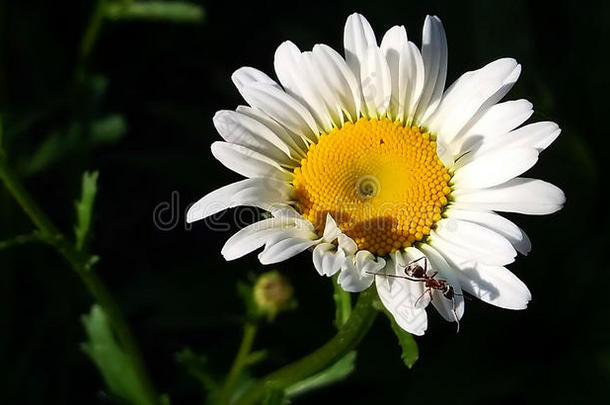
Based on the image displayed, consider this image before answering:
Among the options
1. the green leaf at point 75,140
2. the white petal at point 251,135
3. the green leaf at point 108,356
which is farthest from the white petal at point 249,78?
the green leaf at point 75,140

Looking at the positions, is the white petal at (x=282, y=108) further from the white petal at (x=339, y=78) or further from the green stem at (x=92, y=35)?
the green stem at (x=92, y=35)

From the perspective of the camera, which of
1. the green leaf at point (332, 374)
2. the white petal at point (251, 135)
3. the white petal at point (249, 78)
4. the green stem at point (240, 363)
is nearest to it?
the white petal at point (251, 135)

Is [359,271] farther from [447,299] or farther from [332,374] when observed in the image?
[332,374]

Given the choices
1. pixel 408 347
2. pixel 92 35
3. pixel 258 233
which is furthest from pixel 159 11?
pixel 408 347

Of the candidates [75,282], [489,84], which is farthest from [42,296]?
[489,84]

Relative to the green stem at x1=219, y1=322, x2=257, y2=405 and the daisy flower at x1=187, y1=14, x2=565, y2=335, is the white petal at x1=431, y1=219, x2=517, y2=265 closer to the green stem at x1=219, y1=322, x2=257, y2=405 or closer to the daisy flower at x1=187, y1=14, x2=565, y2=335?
the daisy flower at x1=187, y1=14, x2=565, y2=335

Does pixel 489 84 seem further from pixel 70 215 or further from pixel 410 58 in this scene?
pixel 70 215
